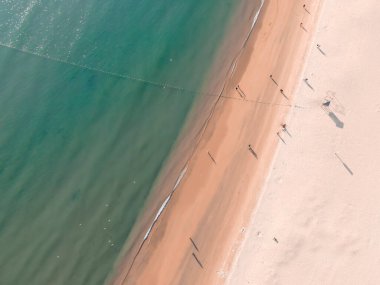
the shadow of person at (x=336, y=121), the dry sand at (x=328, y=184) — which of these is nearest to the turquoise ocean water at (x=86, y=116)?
the dry sand at (x=328, y=184)

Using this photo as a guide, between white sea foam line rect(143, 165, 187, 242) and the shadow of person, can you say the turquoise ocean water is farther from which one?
the shadow of person

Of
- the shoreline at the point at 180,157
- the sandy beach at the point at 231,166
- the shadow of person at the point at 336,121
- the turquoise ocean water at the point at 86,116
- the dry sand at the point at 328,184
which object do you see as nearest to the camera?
the dry sand at the point at 328,184

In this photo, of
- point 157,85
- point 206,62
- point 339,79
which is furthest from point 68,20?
point 339,79

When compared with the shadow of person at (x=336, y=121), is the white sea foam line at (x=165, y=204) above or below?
below

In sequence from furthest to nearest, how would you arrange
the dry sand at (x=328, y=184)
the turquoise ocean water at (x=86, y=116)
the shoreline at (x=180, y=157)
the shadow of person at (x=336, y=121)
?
the shadow of person at (x=336, y=121) < the turquoise ocean water at (x=86, y=116) < the shoreline at (x=180, y=157) < the dry sand at (x=328, y=184)

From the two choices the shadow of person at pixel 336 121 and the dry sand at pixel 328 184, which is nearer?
the dry sand at pixel 328 184

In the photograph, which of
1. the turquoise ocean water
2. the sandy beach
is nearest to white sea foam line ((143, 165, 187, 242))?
the sandy beach

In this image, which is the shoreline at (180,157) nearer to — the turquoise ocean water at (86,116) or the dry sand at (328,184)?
the turquoise ocean water at (86,116)
